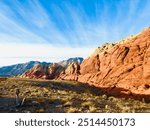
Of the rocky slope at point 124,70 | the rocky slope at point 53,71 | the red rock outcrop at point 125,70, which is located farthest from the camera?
the rocky slope at point 53,71

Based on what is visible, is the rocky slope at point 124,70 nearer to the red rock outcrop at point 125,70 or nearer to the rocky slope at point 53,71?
the red rock outcrop at point 125,70

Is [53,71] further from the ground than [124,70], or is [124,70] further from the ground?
[53,71]

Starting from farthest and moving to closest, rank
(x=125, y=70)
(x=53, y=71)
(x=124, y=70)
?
(x=53, y=71)
(x=124, y=70)
(x=125, y=70)

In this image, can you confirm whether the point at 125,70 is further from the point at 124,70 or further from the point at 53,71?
the point at 53,71

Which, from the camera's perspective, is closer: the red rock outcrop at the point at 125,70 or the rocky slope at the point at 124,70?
the rocky slope at the point at 124,70

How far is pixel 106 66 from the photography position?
86.1 meters

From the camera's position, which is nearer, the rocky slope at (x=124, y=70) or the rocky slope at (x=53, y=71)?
the rocky slope at (x=124, y=70)

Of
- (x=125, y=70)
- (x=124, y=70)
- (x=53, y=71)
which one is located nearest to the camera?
(x=125, y=70)

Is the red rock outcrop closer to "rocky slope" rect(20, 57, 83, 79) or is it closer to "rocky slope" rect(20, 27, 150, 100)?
"rocky slope" rect(20, 27, 150, 100)

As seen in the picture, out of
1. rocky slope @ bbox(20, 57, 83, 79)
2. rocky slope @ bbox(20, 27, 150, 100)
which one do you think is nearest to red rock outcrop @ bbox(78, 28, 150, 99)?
rocky slope @ bbox(20, 27, 150, 100)

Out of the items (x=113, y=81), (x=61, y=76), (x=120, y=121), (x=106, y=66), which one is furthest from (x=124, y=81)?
(x=120, y=121)

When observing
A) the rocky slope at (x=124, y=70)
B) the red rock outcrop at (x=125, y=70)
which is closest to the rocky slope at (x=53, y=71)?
the rocky slope at (x=124, y=70)

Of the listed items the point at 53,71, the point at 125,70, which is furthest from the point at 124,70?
the point at 53,71

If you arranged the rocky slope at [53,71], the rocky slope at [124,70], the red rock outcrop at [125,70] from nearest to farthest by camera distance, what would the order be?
the rocky slope at [124,70] < the red rock outcrop at [125,70] < the rocky slope at [53,71]
